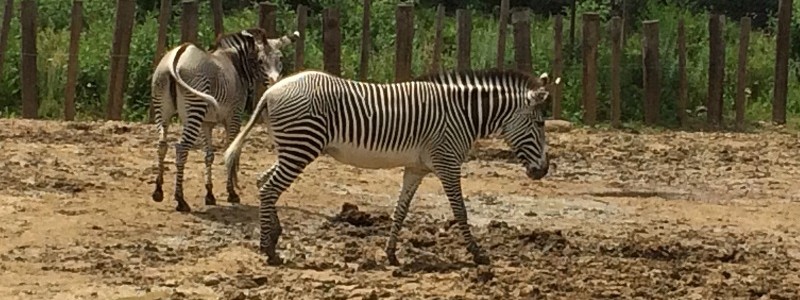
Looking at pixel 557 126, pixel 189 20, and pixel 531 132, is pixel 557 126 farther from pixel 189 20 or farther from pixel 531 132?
pixel 531 132

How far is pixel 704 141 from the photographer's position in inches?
691

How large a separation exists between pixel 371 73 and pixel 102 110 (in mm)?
3904

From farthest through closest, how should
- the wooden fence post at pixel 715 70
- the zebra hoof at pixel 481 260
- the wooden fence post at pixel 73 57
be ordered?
the wooden fence post at pixel 715 70
the wooden fence post at pixel 73 57
the zebra hoof at pixel 481 260

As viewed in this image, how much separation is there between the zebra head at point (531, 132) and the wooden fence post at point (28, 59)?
9.89 m

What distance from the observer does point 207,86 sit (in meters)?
11.6

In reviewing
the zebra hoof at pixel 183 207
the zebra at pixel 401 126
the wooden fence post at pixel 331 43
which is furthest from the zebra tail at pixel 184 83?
the wooden fence post at pixel 331 43

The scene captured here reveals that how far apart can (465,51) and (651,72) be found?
8.86ft

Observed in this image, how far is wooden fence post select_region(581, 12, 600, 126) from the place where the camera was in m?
19.0

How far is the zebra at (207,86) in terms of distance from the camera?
1138 cm

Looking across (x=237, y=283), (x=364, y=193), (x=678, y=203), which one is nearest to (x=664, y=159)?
(x=678, y=203)

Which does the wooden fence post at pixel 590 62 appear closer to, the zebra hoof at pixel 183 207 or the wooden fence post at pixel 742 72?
the wooden fence post at pixel 742 72

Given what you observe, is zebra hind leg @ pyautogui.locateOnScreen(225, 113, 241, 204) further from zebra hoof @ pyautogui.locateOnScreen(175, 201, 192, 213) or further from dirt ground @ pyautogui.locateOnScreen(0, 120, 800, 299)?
zebra hoof @ pyautogui.locateOnScreen(175, 201, 192, 213)

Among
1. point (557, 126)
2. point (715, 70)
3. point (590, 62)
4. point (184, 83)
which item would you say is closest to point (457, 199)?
point (184, 83)

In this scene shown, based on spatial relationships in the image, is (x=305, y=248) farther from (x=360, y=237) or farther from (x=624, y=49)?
(x=624, y=49)
